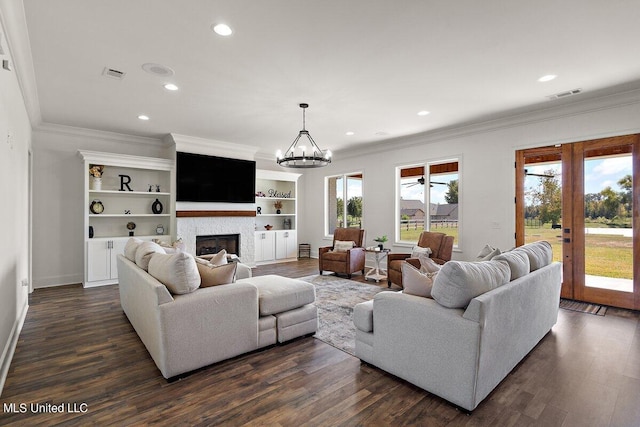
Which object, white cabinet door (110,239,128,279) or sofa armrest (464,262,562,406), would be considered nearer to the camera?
sofa armrest (464,262,562,406)

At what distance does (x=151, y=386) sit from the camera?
235cm

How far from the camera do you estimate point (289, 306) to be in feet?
10.3

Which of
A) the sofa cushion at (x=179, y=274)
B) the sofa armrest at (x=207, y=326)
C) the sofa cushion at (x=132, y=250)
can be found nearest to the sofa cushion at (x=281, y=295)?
the sofa armrest at (x=207, y=326)

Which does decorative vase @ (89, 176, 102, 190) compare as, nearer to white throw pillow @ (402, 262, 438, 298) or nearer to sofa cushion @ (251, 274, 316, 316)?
sofa cushion @ (251, 274, 316, 316)

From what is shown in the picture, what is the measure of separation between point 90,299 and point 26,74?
304 cm

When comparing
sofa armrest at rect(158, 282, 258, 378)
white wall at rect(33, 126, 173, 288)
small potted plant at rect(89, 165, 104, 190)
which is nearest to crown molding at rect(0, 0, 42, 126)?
white wall at rect(33, 126, 173, 288)

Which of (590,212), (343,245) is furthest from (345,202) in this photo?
(590,212)

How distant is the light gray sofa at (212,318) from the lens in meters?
2.39

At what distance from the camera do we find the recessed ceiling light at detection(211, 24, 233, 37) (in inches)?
103

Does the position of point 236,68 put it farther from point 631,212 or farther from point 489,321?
A: point 631,212

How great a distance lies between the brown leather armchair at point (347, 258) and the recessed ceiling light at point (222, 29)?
14.2 ft

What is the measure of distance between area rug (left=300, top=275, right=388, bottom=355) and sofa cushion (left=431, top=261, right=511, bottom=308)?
116 centimetres

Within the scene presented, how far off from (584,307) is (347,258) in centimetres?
355

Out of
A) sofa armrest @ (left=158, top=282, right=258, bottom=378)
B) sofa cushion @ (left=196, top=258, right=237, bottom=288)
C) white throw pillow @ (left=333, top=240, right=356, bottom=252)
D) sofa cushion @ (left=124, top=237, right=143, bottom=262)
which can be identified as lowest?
sofa armrest @ (left=158, top=282, right=258, bottom=378)
